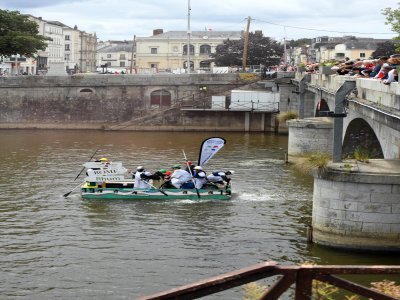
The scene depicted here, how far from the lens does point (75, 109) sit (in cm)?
7031

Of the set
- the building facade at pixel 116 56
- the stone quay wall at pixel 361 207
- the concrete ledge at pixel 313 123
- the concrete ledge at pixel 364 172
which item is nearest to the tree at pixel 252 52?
the building facade at pixel 116 56

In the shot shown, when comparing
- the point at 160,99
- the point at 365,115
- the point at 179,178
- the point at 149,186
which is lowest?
the point at 149,186

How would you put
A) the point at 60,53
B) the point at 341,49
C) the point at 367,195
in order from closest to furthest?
the point at 367,195 → the point at 341,49 → the point at 60,53

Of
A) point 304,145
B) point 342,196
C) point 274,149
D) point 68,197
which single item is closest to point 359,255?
point 342,196

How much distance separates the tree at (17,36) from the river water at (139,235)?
38900 millimetres

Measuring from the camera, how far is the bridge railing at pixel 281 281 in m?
6.25

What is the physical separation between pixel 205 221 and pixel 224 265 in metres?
6.29

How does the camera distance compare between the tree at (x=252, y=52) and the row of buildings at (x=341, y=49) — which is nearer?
the tree at (x=252, y=52)

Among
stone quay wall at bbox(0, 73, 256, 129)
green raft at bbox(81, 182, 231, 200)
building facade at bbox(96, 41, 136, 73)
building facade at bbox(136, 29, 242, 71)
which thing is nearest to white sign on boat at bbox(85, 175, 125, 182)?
green raft at bbox(81, 182, 231, 200)

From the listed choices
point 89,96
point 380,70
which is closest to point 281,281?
point 380,70

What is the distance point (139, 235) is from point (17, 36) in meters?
59.0

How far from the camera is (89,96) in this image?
70.6 metres

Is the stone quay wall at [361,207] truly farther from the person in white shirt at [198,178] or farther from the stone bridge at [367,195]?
the person in white shirt at [198,178]

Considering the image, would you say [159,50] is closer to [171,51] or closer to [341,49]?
[171,51]
